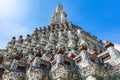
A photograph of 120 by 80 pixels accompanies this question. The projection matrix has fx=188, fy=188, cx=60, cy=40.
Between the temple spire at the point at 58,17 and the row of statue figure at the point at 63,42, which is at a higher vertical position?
the temple spire at the point at 58,17

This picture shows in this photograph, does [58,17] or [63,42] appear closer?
[63,42]

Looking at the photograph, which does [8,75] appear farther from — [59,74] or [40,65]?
[59,74]

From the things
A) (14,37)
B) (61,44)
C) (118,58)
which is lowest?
(118,58)

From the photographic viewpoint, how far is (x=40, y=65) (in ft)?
64.7

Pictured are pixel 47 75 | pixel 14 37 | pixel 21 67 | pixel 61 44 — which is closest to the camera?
pixel 47 75

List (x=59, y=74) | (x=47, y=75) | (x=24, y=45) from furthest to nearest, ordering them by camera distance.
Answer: (x=24, y=45)
(x=47, y=75)
(x=59, y=74)

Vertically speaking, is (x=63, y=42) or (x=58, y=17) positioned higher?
(x=58, y=17)

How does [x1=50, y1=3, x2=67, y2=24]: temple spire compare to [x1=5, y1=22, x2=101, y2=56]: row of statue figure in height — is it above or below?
above

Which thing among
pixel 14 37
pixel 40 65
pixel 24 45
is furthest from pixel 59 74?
pixel 14 37

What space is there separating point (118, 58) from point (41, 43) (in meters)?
22.6

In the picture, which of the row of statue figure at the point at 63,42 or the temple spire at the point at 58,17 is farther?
the temple spire at the point at 58,17

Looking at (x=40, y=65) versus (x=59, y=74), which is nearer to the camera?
(x=59, y=74)

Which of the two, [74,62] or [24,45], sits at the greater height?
[24,45]

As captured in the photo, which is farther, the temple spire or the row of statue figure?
the temple spire
